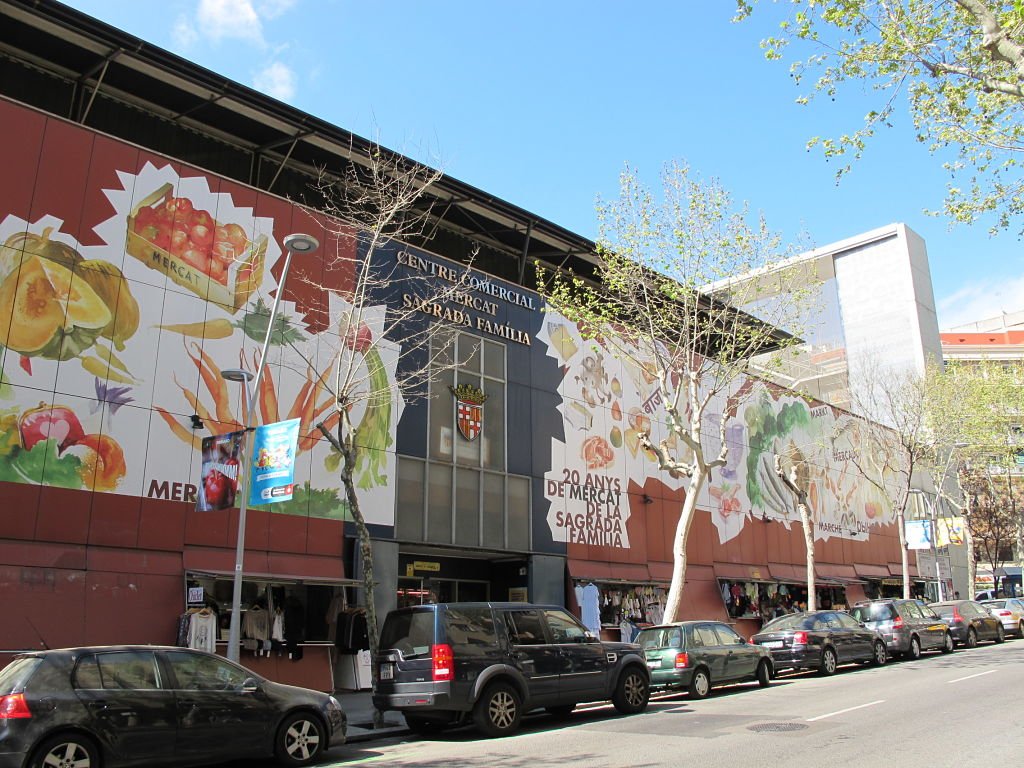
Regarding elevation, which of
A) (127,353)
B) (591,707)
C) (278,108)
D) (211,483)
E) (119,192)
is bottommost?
(591,707)

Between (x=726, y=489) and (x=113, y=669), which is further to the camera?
(x=726, y=489)

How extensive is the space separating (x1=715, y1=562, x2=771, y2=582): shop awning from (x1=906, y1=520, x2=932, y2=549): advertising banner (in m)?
9.54

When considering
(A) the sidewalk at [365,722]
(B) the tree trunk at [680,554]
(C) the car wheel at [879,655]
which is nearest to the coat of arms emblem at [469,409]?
(B) the tree trunk at [680,554]

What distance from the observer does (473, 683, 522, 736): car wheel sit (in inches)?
464

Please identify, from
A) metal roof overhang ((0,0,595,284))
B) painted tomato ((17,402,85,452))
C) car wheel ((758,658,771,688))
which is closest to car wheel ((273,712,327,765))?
painted tomato ((17,402,85,452))

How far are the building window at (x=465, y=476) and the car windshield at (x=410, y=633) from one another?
7.15 metres

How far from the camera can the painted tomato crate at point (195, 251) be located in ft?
55.2

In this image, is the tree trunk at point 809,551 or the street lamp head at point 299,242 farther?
the tree trunk at point 809,551

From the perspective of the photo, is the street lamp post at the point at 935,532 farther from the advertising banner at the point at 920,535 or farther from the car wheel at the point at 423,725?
the car wheel at the point at 423,725

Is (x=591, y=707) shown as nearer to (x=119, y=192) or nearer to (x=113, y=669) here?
(x=113, y=669)

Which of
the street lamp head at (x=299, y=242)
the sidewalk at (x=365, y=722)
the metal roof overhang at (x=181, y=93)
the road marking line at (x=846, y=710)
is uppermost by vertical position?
the metal roof overhang at (x=181, y=93)

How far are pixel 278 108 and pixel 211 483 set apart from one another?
1014 cm

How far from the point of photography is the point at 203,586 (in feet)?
53.5

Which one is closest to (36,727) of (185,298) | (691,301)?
(185,298)
